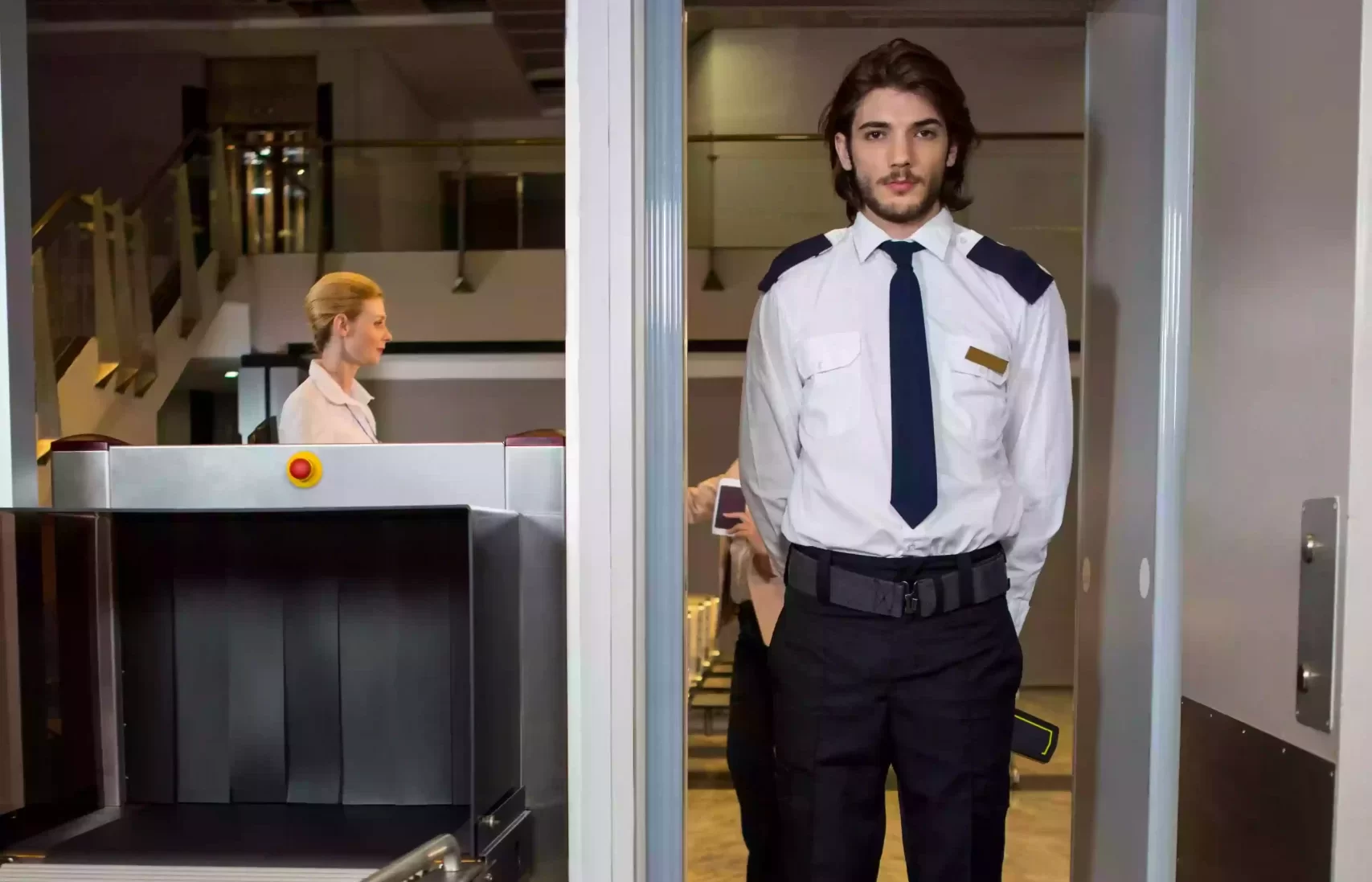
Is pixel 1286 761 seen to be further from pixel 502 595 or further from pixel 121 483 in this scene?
pixel 121 483

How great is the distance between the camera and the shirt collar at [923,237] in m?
1.92

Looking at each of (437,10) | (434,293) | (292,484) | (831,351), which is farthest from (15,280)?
(437,10)

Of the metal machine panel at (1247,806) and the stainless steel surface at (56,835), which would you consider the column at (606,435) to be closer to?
the stainless steel surface at (56,835)

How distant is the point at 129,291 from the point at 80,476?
13.3ft

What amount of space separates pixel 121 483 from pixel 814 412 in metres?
0.99

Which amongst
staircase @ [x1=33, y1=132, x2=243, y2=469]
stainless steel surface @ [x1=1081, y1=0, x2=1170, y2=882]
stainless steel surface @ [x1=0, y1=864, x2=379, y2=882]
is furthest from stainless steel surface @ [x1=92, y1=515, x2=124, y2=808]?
staircase @ [x1=33, y1=132, x2=243, y2=469]

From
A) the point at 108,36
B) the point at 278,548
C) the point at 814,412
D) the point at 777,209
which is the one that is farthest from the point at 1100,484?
the point at 108,36

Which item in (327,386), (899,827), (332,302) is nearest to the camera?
(327,386)

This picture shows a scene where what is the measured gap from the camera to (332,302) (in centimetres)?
343

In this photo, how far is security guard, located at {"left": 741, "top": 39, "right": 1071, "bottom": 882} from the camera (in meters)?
1.78

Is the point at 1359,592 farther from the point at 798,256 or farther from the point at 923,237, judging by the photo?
the point at 798,256

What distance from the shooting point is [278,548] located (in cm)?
161

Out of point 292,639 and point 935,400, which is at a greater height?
point 935,400

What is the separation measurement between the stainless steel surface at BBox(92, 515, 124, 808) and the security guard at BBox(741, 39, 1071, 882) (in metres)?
0.93
